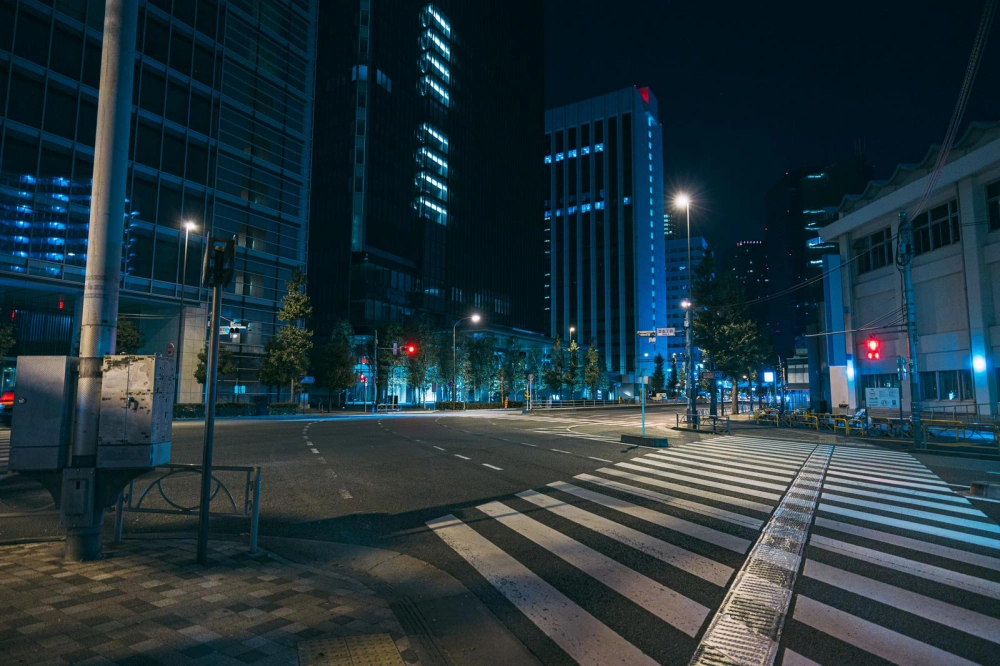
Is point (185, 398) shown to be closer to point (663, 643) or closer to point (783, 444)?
point (783, 444)

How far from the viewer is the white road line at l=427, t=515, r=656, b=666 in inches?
153

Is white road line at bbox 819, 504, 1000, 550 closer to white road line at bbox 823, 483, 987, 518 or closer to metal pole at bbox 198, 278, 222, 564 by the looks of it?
white road line at bbox 823, 483, 987, 518

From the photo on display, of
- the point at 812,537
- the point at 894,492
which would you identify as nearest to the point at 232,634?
the point at 812,537

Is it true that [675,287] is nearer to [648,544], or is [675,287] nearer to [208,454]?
[648,544]

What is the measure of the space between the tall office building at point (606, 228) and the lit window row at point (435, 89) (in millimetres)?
58233

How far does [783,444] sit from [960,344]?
16.8 m

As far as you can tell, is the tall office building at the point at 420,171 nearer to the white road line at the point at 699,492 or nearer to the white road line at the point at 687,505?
the white road line at the point at 699,492

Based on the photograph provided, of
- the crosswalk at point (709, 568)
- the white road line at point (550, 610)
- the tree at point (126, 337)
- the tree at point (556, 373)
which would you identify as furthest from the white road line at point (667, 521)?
the tree at point (556, 373)

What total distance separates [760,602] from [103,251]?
7747mm

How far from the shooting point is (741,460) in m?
15.2

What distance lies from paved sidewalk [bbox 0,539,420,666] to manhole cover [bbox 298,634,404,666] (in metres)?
0.01

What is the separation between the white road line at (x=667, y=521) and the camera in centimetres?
677

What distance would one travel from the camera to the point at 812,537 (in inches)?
279

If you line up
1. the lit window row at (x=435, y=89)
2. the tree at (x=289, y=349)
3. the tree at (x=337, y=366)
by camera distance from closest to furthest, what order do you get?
the tree at (x=289, y=349) → the tree at (x=337, y=366) → the lit window row at (x=435, y=89)
